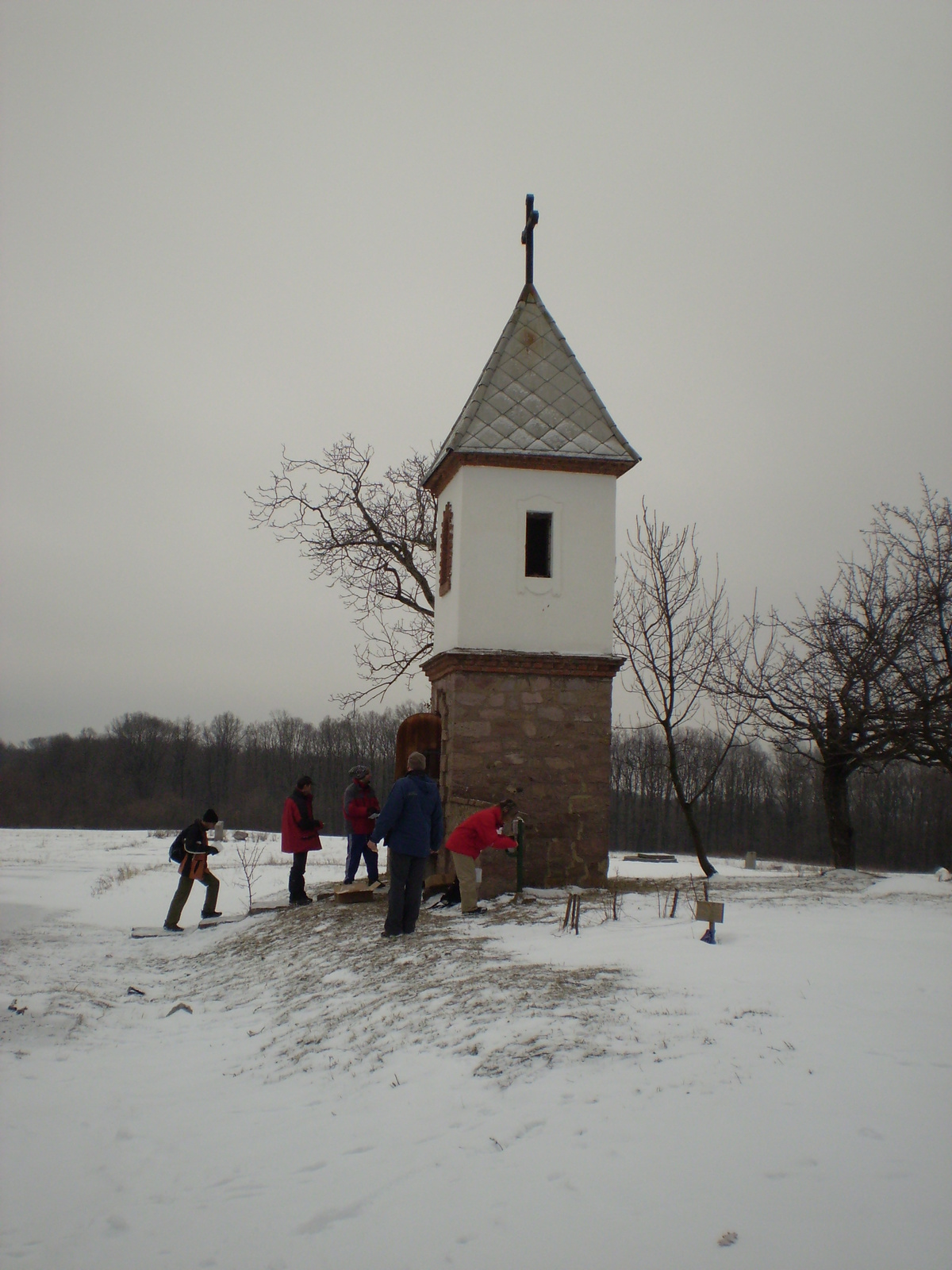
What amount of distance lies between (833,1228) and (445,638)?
11.4 m

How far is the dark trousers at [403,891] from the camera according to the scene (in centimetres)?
1020

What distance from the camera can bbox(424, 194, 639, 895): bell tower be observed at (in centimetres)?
1352

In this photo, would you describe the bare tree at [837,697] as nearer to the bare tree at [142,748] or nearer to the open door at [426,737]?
the open door at [426,737]

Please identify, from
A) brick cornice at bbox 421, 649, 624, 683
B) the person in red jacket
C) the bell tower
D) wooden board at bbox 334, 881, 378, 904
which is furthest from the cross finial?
wooden board at bbox 334, 881, 378, 904

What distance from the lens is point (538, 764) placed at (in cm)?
1360

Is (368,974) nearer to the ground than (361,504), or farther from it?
nearer to the ground

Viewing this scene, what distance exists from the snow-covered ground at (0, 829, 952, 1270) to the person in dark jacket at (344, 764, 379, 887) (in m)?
4.53

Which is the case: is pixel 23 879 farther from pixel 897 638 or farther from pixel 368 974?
pixel 897 638

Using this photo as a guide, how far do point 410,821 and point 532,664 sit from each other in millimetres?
4191

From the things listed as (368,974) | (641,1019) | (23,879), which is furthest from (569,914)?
(23,879)

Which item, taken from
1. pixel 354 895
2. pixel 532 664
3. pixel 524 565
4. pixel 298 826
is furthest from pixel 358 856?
pixel 524 565

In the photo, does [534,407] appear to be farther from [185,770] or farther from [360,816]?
[185,770]

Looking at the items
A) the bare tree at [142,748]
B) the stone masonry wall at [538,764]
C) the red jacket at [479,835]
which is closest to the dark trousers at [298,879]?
the stone masonry wall at [538,764]

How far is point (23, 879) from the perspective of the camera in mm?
23359
